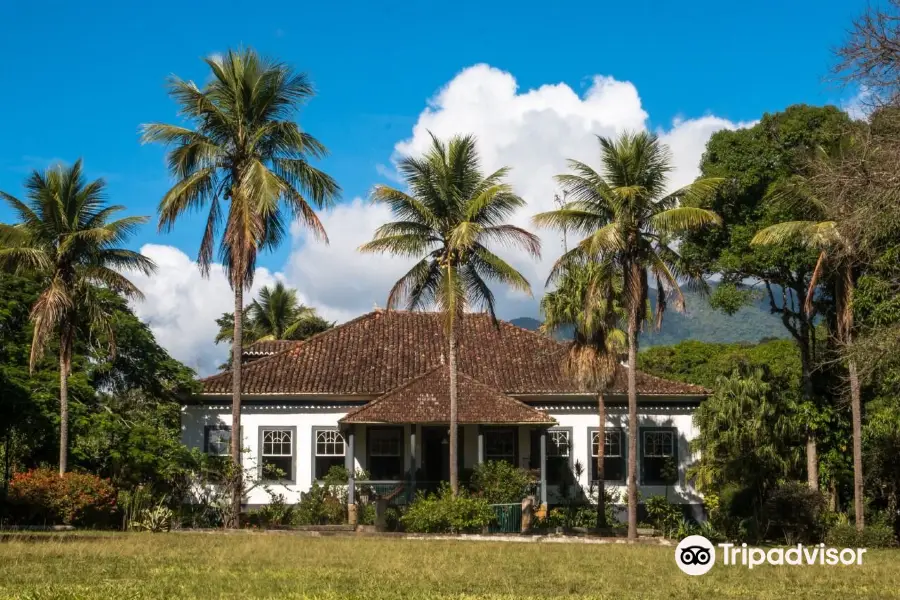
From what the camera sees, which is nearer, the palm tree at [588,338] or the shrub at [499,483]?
the shrub at [499,483]

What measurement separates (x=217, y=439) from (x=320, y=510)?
4467 millimetres

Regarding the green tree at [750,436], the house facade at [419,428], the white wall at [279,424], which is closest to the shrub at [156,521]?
the house facade at [419,428]

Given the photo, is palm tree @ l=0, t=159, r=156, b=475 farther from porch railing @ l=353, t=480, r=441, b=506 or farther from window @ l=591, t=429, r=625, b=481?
window @ l=591, t=429, r=625, b=481

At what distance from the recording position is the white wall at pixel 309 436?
3052 cm

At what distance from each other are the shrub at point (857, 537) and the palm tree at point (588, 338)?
242 inches

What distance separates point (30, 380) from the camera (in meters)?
26.6

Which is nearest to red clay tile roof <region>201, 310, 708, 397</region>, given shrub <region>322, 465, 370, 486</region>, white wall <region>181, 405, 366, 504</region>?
white wall <region>181, 405, 366, 504</region>

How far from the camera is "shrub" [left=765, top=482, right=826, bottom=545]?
25281 mm

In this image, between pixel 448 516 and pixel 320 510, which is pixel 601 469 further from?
pixel 320 510

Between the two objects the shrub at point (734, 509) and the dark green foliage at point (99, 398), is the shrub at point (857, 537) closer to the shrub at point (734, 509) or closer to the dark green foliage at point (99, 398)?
the shrub at point (734, 509)

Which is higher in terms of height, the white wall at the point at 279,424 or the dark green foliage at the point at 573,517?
the white wall at the point at 279,424

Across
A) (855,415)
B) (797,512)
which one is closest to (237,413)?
(797,512)

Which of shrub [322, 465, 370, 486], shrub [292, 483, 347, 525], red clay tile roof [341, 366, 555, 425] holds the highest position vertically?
red clay tile roof [341, 366, 555, 425]

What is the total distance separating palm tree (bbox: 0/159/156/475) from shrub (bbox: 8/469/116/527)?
77 cm
